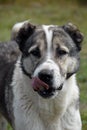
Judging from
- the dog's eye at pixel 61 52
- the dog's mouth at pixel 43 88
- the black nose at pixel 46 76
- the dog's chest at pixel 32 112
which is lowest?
the dog's chest at pixel 32 112

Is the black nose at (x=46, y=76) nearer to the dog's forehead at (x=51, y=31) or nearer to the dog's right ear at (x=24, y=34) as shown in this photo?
the dog's forehead at (x=51, y=31)

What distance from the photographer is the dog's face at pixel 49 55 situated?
6562mm

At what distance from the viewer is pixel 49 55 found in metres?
6.68

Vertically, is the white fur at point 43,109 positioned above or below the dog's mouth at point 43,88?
below

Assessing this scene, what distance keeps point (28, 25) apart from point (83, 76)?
483 cm

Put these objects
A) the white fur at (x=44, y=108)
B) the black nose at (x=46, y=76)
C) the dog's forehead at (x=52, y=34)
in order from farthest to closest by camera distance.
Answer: the white fur at (x=44, y=108), the dog's forehead at (x=52, y=34), the black nose at (x=46, y=76)

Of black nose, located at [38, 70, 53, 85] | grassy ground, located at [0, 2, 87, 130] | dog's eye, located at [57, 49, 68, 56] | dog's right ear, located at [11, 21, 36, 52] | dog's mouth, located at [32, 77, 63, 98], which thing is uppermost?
dog's right ear, located at [11, 21, 36, 52]

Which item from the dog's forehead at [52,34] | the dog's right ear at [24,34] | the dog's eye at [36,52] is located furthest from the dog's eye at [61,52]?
the dog's right ear at [24,34]

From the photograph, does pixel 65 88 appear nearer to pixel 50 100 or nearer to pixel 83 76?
pixel 50 100

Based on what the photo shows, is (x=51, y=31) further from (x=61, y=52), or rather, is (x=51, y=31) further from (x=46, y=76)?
(x=46, y=76)

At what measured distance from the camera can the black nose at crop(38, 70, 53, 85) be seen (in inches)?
254

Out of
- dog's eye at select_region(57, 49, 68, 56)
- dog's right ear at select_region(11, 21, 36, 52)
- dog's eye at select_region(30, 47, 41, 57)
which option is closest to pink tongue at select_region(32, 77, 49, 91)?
dog's eye at select_region(30, 47, 41, 57)

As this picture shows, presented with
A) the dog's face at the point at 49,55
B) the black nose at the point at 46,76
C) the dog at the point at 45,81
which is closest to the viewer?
the black nose at the point at 46,76

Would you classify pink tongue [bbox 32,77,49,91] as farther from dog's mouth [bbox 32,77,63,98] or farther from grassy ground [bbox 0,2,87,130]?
grassy ground [bbox 0,2,87,130]
